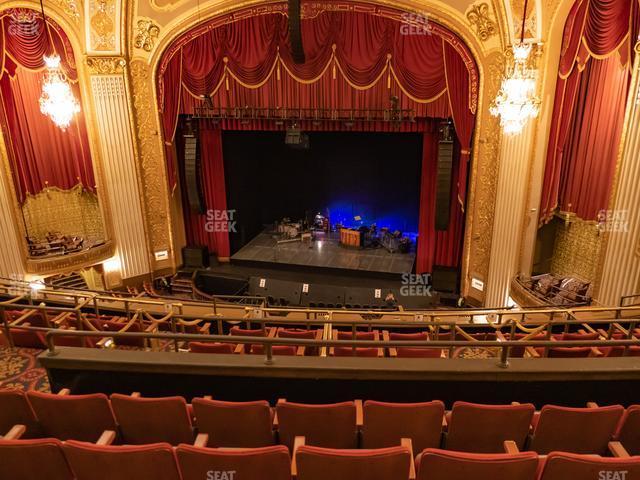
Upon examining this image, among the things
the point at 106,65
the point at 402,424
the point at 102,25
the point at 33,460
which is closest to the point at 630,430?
the point at 402,424

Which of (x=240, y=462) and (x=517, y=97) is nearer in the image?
(x=240, y=462)

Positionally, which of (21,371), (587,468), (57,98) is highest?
(57,98)

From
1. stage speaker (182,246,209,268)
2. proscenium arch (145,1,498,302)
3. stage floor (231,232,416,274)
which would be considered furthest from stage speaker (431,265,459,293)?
stage speaker (182,246,209,268)

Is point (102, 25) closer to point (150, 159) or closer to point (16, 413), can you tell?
point (150, 159)

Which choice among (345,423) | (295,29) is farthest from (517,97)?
(345,423)

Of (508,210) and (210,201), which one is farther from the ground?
(508,210)

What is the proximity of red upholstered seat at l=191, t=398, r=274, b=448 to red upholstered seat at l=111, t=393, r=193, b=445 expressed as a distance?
0.09m

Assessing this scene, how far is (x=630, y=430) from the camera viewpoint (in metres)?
2.66

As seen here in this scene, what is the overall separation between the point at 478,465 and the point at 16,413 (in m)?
2.65

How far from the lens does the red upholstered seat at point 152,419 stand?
270 centimetres

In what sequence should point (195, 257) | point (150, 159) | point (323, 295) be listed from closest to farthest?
point (150, 159)
point (323, 295)
point (195, 257)

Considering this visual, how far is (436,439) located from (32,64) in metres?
9.58

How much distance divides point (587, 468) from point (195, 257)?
10.5m

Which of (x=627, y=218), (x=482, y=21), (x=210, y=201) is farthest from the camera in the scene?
(x=210, y=201)
